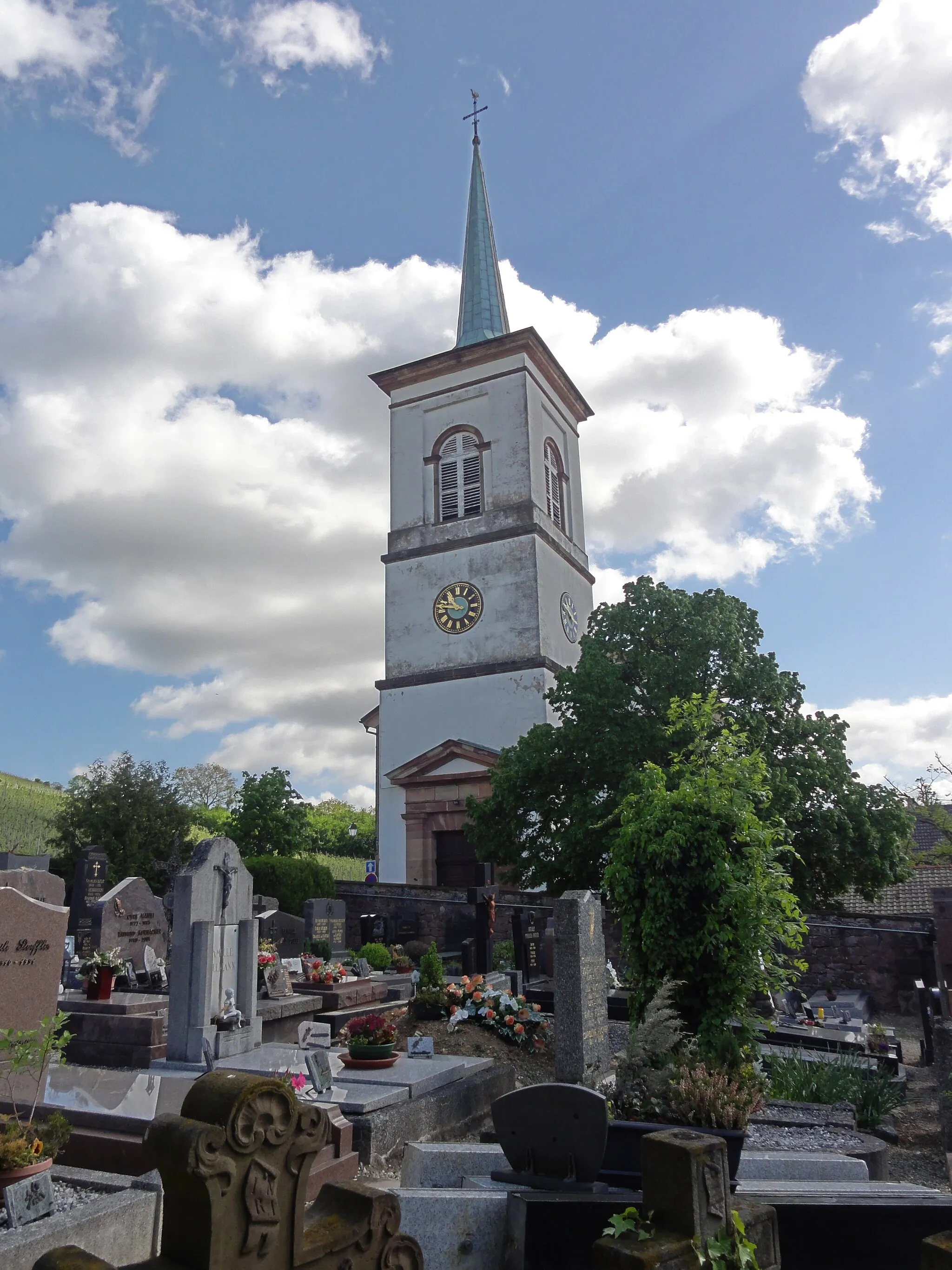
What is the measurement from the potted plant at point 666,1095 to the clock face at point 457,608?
19.2 meters

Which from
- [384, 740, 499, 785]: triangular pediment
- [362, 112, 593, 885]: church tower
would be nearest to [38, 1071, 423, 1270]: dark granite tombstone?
[362, 112, 593, 885]: church tower

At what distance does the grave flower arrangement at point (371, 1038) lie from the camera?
7.71m

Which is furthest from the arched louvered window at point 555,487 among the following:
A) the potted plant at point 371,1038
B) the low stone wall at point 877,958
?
the potted plant at point 371,1038

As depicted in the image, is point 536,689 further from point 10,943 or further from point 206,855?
point 10,943

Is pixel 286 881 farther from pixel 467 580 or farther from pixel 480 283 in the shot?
pixel 480 283

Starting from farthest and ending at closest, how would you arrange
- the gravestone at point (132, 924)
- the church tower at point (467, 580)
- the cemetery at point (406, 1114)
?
the church tower at point (467, 580), the gravestone at point (132, 924), the cemetery at point (406, 1114)

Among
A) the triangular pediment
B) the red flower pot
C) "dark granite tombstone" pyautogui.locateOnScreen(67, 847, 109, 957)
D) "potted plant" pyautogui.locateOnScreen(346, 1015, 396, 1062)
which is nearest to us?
"potted plant" pyautogui.locateOnScreen(346, 1015, 396, 1062)

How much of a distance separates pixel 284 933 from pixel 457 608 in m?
13.4

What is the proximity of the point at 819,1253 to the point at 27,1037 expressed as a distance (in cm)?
406

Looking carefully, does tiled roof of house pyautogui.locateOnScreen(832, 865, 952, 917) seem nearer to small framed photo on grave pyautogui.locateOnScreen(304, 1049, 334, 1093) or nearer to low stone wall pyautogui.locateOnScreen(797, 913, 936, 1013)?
low stone wall pyautogui.locateOnScreen(797, 913, 936, 1013)

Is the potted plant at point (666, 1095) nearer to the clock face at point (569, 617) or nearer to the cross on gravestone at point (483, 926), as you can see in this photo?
the cross on gravestone at point (483, 926)

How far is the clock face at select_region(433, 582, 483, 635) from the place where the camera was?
84.7 feet

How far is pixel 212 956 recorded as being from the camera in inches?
320

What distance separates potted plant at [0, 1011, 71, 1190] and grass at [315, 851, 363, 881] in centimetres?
2985
